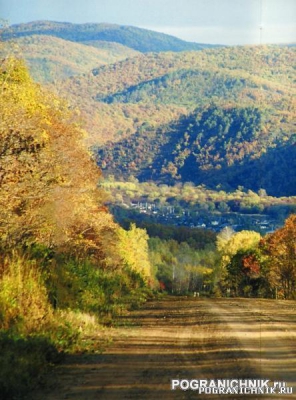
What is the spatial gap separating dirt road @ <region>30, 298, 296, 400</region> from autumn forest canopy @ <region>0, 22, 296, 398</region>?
0.56 metres

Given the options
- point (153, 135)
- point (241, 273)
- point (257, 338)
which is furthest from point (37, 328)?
point (241, 273)

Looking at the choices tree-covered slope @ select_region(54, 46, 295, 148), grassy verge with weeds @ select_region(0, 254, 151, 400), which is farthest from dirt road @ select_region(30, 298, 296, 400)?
tree-covered slope @ select_region(54, 46, 295, 148)

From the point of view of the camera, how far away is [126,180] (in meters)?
44.2

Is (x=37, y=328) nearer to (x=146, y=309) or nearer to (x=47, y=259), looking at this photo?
(x=47, y=259)

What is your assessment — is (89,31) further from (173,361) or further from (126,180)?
(173,361)

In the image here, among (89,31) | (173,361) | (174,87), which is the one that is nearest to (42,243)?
(173,361)

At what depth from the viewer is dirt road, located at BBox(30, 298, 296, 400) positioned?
24.9 feet

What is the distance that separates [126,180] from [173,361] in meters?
35.3

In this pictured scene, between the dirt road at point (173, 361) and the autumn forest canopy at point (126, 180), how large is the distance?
22.2 inches

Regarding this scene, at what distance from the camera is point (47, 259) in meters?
13.8

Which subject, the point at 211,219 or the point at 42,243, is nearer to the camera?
the point at 42,243

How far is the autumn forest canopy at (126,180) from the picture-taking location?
13.2 metres

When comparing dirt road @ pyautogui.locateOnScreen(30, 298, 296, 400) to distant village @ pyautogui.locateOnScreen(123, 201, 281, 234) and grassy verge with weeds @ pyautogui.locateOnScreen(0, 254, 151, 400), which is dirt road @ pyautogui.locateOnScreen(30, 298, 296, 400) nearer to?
grassy verge with weeds @ pyautogui.locateOnScreen(0, 254, 151, 400)

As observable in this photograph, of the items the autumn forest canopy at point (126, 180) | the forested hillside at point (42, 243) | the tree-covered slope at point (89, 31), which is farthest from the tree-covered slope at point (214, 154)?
the forested hillside at point (42, 243)
